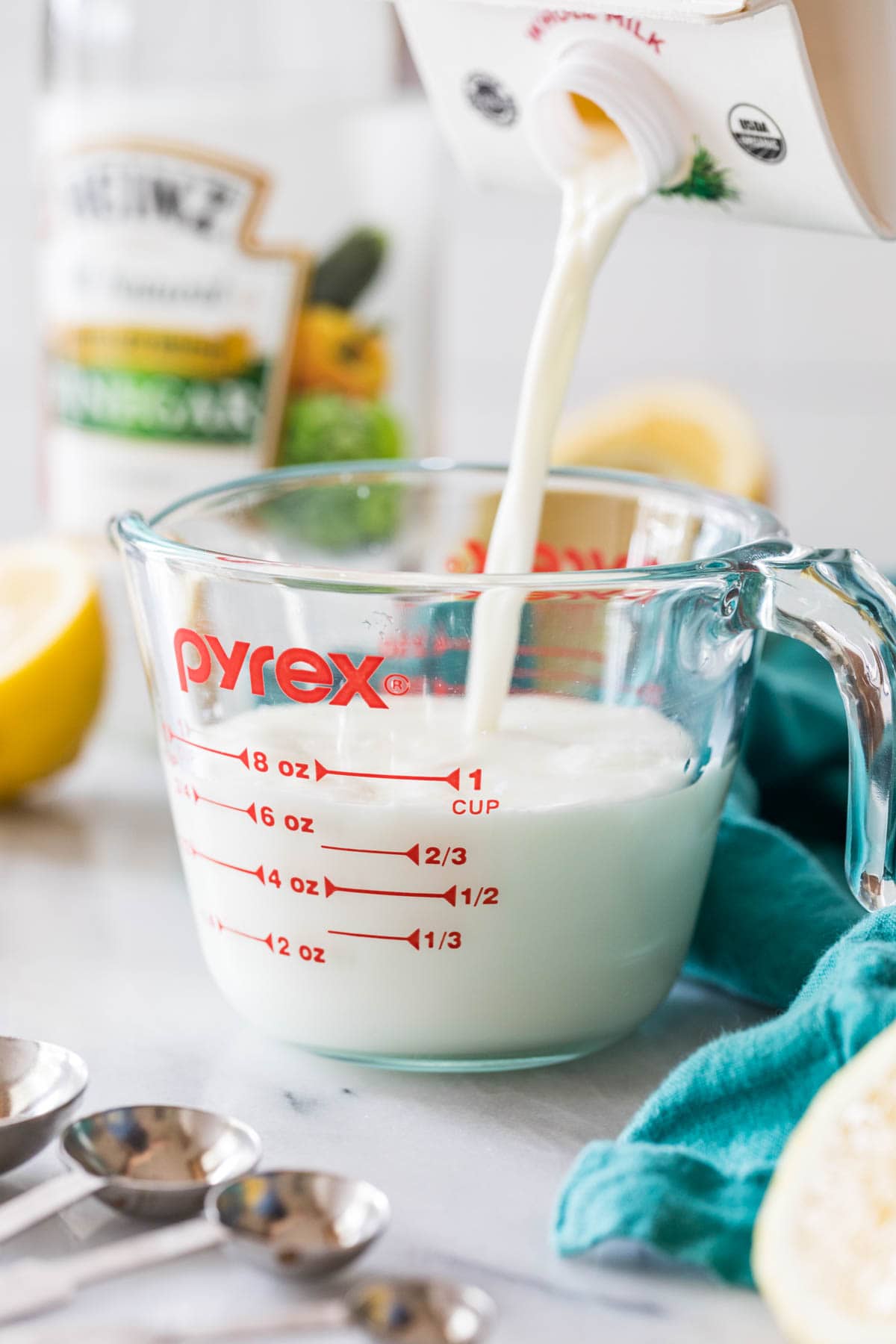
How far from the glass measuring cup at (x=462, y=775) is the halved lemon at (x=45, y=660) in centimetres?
34

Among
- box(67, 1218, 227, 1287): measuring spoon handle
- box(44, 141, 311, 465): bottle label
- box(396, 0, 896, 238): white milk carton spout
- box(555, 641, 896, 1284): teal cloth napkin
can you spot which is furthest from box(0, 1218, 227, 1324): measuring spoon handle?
box(44, 141, 311, 465): bottle label

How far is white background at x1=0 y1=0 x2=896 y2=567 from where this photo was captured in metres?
2.06

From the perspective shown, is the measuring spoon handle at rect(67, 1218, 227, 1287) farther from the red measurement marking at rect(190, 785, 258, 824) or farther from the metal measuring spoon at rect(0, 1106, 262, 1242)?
the red measurement marking at rect(190, 785, 258, 824)

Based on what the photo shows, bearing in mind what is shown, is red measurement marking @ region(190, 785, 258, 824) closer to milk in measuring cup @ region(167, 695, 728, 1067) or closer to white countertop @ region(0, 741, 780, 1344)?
milk in measuring cup @ region(167, 695, 728, 1067)

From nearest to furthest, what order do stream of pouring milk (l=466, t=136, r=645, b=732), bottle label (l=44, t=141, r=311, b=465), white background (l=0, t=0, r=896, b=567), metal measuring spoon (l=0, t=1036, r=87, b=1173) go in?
metal measuring spoon (l=0, t=1036, r=87, b=1173) < stream of pouring milk (l=466, t=136, r=645, b=732) < bottle label (l=44, t=141, r=311, b=465) < white background (l=0, t=0, r=896, b=567)

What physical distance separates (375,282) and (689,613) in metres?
0.64

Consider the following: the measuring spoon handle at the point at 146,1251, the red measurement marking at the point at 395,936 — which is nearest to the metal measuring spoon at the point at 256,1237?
the measuring spoon handle at the point at 146,1251

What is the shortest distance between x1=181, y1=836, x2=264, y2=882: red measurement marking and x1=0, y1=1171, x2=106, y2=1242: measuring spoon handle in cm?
16

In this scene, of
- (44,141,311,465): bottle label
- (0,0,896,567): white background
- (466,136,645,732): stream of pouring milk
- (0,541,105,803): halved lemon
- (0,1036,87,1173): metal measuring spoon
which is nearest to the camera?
(0,1036,87,1173): metal measuring spoon

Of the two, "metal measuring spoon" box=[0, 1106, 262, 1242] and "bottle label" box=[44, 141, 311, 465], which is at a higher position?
"bottle label" box=[44, 141, 311, 465]

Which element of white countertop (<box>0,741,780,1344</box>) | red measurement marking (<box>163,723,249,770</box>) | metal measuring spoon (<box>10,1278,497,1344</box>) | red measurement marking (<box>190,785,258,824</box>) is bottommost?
white countertop (<box>0,741,780,1344</box>)

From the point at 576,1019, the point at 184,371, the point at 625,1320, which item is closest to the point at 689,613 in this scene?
the point at 576,1019

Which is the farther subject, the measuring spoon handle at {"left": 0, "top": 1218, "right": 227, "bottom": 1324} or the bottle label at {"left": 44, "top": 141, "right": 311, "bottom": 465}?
the bottle label at {"left": 44, "top": 141, "right": 311, "bottom": 465}

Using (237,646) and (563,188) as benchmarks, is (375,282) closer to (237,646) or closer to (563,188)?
(563,188)
